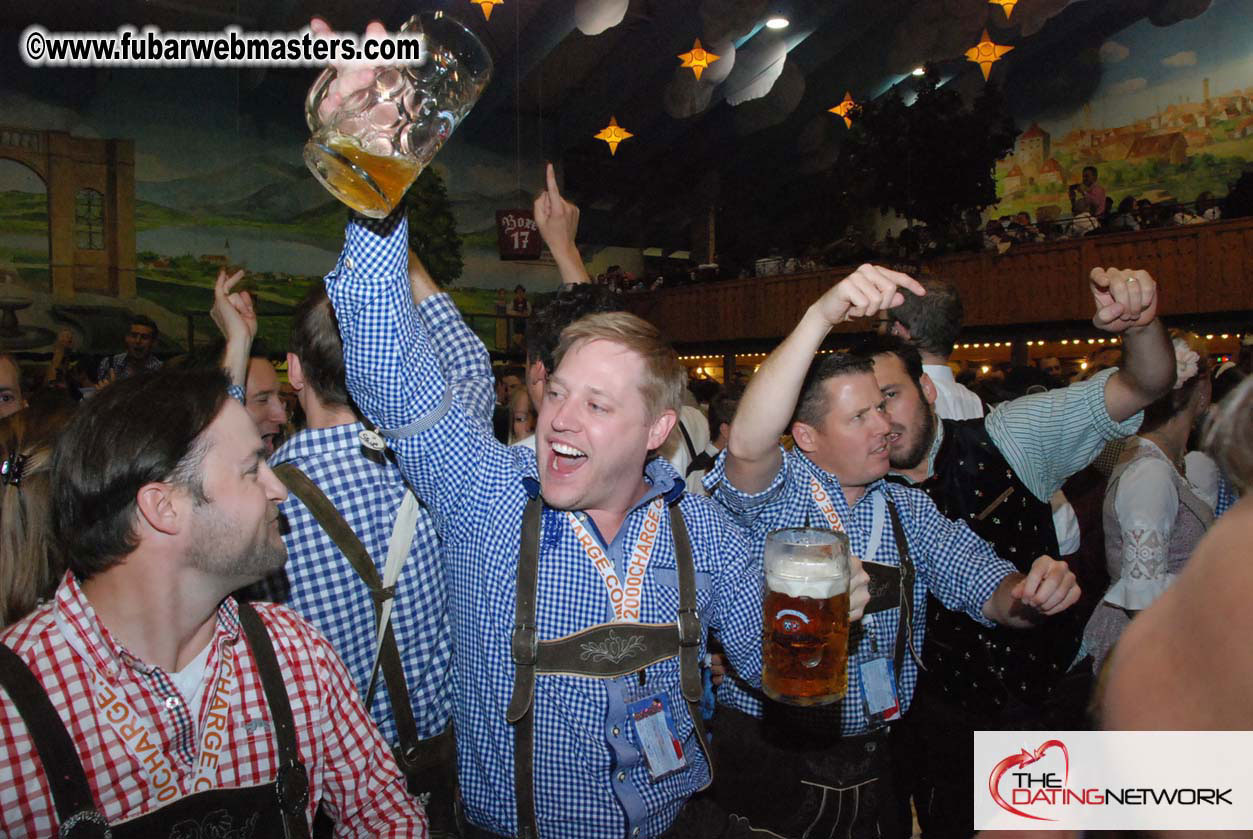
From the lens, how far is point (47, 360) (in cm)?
1622

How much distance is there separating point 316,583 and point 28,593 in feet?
1.69

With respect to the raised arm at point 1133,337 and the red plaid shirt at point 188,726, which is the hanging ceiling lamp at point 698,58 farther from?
the red plaid shirt at point 188,726

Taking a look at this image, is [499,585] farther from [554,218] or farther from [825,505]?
[554,218]

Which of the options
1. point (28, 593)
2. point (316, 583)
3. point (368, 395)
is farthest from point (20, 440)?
point (368, 395)

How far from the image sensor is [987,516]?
8.20 ft

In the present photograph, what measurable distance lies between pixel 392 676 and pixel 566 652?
1.56 ft

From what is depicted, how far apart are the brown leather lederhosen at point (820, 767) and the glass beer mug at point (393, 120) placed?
1.45 m

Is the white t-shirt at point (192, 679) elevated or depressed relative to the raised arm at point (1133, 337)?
depressed

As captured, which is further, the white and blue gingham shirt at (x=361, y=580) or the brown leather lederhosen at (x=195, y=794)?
the white and blue gingham shirt at (x=361, y=580)

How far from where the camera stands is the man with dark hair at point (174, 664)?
4.06 feet

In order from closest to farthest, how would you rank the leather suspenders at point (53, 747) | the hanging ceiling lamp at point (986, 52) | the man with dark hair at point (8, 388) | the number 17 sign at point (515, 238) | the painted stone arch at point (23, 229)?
the leather suspenders at point (53, 747) < the man with dark hair at point (8, 388) < the number 17 sign at point (515, 238) < the hanging ceiling lamp at point (986, 52) < the painted stone arch at point (23, 229)

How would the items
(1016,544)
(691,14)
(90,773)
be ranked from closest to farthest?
1. (90,773)
2. (1016,544)
3. (691,14)

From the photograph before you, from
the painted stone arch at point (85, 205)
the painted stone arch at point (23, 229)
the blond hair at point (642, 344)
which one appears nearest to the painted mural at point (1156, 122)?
the blond hair at point (642, 344)

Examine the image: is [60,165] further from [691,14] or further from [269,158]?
[691,14]
